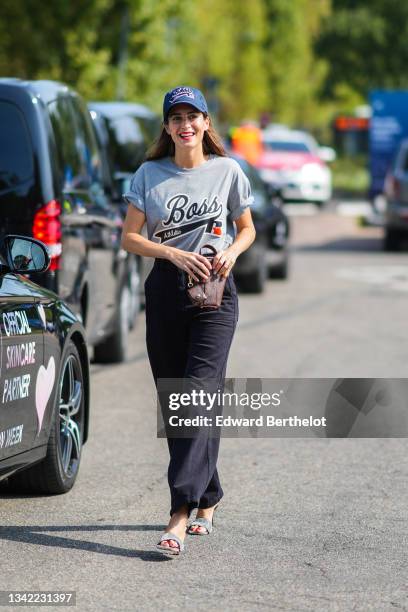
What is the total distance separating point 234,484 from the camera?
7.82m

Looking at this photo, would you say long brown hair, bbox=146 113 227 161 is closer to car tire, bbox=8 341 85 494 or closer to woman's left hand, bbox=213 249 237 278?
woman's left hand, bbox=213 249 237 278

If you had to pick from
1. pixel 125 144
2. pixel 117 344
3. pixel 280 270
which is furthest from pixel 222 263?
pixel 280 270

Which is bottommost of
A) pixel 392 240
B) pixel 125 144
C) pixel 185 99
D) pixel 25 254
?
pixel 392 240

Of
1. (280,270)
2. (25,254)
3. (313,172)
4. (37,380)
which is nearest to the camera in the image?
(37,380)

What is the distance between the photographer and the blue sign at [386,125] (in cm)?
3644

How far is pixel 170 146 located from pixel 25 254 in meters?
0.85

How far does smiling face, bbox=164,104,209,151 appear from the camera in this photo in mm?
6414

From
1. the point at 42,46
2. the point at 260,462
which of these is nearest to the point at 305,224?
the point at 42,46

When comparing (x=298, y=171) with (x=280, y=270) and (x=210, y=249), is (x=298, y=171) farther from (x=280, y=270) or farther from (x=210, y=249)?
(x=210, y=249)

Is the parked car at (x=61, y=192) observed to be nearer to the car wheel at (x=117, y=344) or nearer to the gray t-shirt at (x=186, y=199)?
the car wheel at (x=117, y=344)

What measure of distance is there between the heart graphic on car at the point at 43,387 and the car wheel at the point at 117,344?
15.6 feet

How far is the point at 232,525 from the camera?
687 centimetres

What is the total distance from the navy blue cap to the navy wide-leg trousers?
2.01 feet

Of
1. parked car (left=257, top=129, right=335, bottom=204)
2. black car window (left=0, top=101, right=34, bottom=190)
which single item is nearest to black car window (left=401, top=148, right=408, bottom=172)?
parked car (left=257, top=129, right=335, bottom=204)
